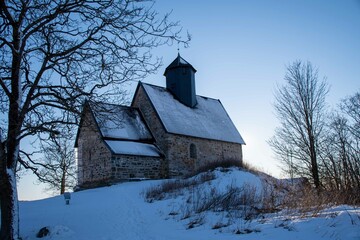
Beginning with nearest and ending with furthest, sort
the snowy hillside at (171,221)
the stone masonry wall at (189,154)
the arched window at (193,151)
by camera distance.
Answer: the snowy hillside at (171,221) → the stone masonry wall at (189,154) → the arched window at (193,151)

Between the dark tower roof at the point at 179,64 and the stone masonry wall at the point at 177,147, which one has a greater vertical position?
the dark tower roof at the point at 179,64

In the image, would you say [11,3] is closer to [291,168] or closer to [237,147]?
[291,168]

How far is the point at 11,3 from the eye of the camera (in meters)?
9.18

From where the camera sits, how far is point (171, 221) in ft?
30.7

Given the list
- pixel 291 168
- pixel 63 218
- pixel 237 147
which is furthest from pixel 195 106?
pixel 63 218

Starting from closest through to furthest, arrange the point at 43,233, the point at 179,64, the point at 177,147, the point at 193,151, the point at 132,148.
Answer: the point at 43,233 < the point at 132,148 < the point at 177,147 < the point at 193,151 < the point at 179,64

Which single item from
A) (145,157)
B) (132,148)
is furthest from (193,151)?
(132,148)

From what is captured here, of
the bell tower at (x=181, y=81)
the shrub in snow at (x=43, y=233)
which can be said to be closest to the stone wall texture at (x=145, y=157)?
the bell tower at (x=181, y=81)

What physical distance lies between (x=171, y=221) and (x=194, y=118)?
1798 cm

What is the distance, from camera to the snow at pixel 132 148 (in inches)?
822

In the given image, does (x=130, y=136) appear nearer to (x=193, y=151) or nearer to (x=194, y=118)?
(x=193, y=151)

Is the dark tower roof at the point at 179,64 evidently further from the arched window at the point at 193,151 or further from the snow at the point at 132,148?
the snow at the point at 132,148

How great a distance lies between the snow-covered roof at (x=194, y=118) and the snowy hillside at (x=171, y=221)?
32.5 feet

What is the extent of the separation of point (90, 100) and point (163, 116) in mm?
15210
